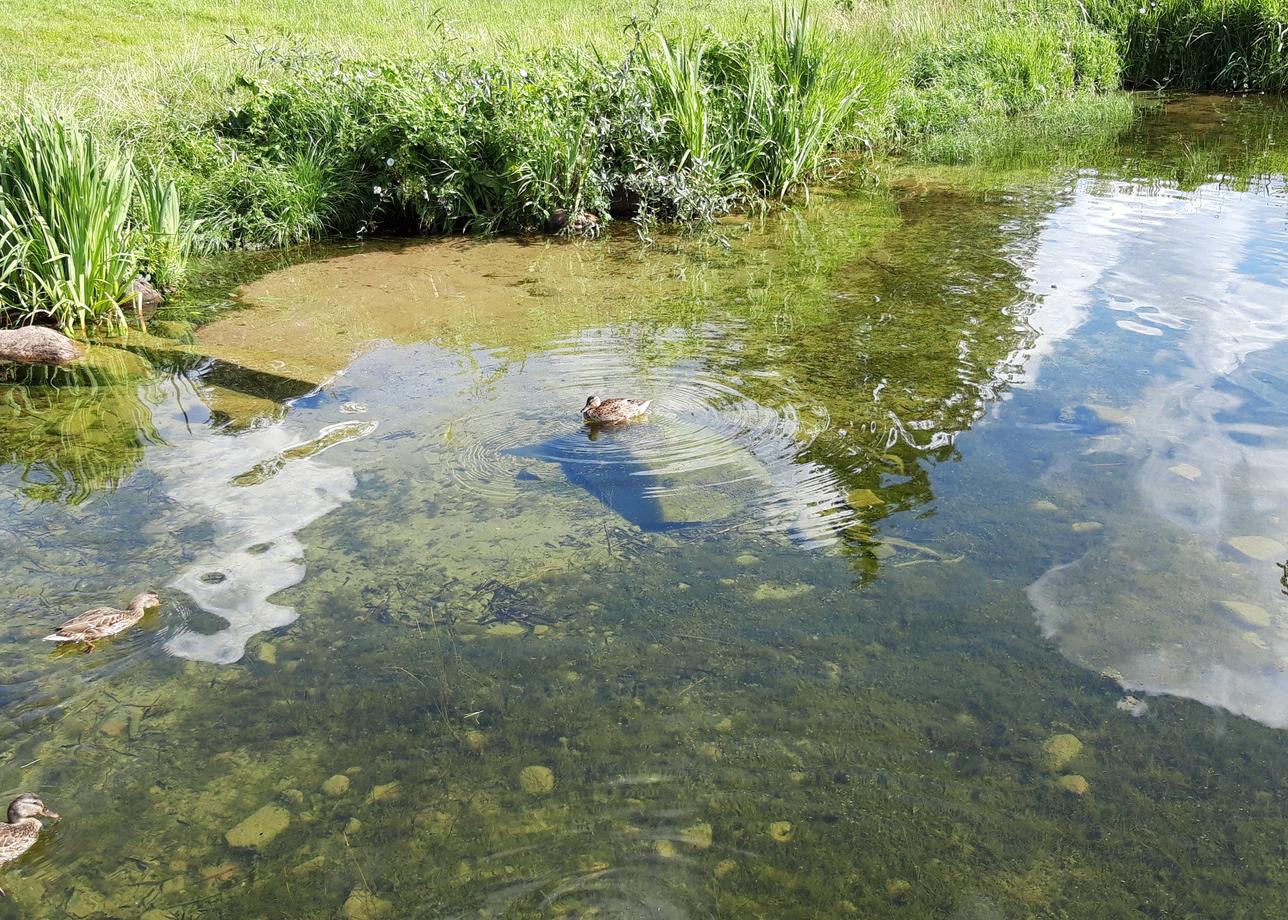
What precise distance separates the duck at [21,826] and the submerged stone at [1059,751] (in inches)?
122

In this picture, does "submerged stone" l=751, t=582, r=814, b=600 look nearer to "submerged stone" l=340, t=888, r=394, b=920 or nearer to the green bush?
"submerged stone" l=340, t=888, r=394, b=920

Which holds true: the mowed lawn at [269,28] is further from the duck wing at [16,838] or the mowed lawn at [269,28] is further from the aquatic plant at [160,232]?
the duck wing at [16,838]

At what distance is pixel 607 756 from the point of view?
3299mm

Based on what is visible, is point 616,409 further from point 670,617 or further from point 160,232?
point 160,232

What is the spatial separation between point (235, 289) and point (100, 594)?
5285mm

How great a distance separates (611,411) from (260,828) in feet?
9.62

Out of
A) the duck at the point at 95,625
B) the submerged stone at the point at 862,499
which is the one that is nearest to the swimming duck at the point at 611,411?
the submerged stone at the point at 862,499

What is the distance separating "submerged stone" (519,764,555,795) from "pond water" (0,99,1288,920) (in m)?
0.02

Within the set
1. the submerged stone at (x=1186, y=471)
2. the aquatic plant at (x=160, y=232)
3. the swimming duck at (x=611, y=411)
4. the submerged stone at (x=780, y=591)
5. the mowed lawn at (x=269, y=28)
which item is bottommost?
the submerged stone at (x=780, y=591)

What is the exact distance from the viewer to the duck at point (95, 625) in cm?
384

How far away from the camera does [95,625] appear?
3.85m

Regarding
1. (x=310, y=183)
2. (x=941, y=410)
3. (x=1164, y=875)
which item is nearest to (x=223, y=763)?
(x=1164, y=875)

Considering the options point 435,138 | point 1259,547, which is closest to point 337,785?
point 1259,547

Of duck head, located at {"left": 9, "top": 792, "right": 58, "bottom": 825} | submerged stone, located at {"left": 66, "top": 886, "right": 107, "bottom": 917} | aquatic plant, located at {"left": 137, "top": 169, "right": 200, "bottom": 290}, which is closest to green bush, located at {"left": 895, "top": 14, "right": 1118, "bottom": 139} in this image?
aquatic plant, located at {"left": 137, "top": 169, "right": 200, "bottom": 290}
